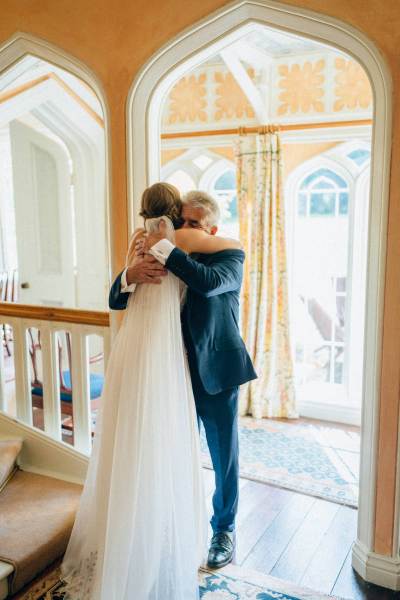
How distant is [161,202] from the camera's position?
2100 millimetres

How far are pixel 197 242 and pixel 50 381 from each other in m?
1.41

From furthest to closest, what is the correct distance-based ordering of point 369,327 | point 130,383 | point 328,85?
1. point 328,85
2. point 369,327
3. point 130,383

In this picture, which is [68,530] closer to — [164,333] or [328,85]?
A: [164,333]

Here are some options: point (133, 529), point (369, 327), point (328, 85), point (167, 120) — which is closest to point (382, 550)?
point (369, 327)

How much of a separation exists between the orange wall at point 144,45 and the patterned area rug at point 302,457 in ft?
3.30

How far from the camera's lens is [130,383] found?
2.07 m

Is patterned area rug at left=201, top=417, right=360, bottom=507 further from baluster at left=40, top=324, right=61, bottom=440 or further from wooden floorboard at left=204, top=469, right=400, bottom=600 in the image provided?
baluster at left=40, top=324, right=61, bottom=440

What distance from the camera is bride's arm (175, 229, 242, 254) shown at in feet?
6.95

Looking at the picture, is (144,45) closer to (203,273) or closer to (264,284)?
(203,273)

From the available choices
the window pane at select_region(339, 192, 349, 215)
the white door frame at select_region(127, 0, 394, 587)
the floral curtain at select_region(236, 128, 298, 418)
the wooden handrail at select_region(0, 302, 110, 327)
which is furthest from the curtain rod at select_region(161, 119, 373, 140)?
the wooden handrail at select_region(0, 302, 110, 327)

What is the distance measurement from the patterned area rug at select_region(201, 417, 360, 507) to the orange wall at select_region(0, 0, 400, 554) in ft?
3.30

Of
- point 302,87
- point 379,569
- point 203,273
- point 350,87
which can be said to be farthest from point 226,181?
point 379,569

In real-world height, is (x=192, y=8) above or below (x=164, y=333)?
above

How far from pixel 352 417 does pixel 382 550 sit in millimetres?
2377
